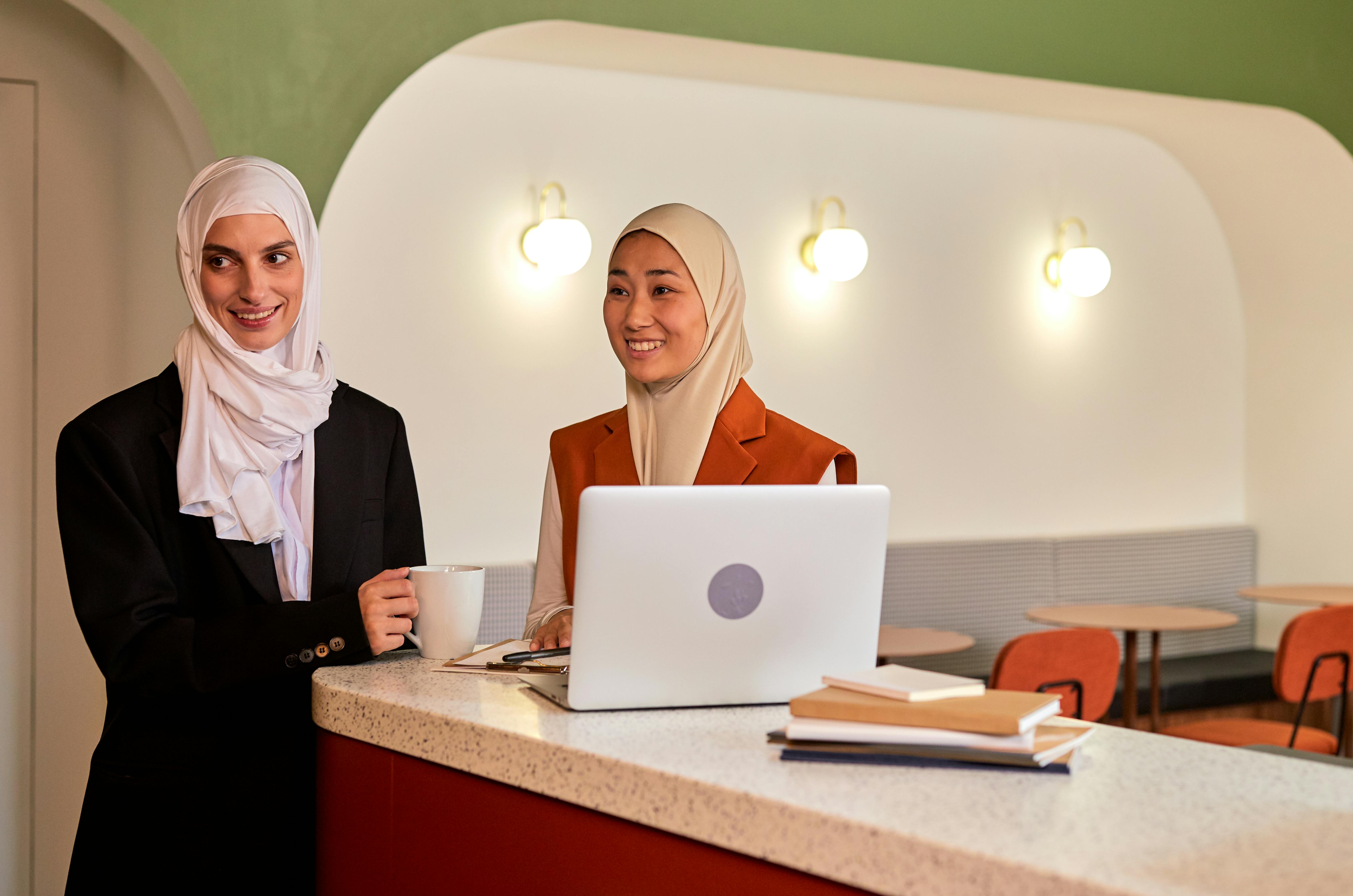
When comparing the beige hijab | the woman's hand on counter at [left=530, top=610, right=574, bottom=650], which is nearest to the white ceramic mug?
the woman's hand on counter at [left=530, top=610, right=574, bottom=650]

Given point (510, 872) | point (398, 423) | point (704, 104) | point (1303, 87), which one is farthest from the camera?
point (1303, 87)

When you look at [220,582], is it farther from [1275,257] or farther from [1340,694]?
[1275,257]

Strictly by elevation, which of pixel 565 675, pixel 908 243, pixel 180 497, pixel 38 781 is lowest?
pixel 38 781

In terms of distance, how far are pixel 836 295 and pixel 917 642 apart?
141cm

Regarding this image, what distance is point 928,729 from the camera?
1.12 m

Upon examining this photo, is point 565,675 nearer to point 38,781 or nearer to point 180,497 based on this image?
point 180,497

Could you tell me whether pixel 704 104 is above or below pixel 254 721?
above

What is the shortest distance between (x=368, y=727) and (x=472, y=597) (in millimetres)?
256

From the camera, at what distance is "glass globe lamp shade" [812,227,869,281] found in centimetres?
452

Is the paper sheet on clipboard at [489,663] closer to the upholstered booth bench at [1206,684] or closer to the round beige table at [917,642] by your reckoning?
the round beige table at [917,642]

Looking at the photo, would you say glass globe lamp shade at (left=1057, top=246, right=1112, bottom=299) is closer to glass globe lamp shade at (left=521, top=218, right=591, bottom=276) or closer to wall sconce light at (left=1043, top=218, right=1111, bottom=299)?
wall sconce light at (left=1043, top=218, right=1111, bottom=299)

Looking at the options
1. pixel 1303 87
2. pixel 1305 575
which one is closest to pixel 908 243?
pixel 1303 87

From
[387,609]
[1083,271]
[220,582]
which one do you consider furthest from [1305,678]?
[220,582]

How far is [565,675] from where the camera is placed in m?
1.42
